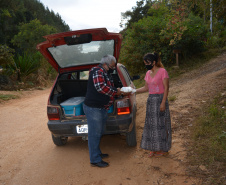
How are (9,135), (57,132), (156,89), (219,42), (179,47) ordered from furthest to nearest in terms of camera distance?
(219,42)
(179,47)
(9,135)
(57,132)
(156,89)

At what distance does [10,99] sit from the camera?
37.2 feet

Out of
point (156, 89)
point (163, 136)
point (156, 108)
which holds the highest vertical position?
point (156, 89)

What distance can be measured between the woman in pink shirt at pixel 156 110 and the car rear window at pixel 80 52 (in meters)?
1.09

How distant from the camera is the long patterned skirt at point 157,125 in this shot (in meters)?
3.65

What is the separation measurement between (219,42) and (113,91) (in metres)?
16.1

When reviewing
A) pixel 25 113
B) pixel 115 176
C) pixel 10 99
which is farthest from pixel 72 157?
pixel 10 99

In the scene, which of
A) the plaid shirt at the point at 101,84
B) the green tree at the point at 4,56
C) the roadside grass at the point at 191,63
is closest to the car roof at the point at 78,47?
the plaid shirt at the point at 101,84

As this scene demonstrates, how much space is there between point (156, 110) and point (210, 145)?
111 centimetres

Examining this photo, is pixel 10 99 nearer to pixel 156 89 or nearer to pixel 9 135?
pixel 9 135

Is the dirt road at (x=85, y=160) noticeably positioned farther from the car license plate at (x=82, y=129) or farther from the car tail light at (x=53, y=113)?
the car tail light at (x=53, y=113)

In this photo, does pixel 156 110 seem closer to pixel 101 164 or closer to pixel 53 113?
pixel 101 164

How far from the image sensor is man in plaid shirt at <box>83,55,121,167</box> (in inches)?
133

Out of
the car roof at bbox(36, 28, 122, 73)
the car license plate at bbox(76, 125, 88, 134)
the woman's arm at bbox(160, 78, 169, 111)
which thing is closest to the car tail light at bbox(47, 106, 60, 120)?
the car license plate at bbox(76, 125, 88, 134)

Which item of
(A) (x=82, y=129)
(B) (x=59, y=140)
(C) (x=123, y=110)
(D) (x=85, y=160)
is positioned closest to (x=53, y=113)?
(A) (x=82, y=129)
